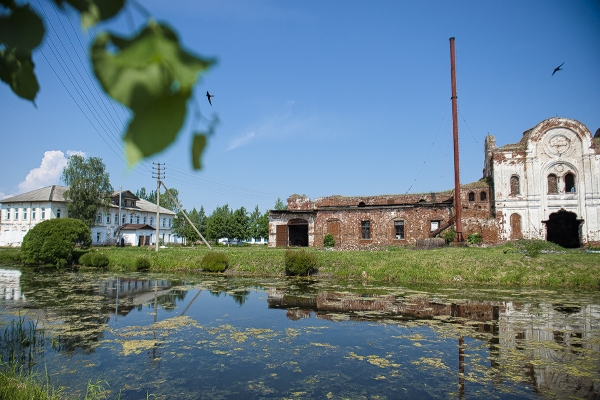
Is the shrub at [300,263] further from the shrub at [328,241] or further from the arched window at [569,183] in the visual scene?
the arched window at [569,183]

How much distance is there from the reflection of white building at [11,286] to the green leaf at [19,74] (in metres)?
15.1

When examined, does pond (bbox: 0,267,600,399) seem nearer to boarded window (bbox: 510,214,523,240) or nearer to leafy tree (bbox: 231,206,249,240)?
boarded window (bbox: 510,214,523,240)

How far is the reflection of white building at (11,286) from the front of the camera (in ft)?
43.8

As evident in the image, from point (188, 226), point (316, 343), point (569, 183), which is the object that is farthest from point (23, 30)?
point (188, 226)

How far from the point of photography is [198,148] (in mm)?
737

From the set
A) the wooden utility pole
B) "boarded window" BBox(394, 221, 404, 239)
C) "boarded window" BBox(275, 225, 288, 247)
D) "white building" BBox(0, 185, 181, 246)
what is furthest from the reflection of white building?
the wooden utility pole

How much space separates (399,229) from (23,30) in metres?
29.9

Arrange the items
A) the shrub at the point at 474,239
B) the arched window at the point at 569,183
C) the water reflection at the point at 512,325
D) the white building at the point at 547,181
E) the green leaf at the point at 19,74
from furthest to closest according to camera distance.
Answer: the arched window at the point at 569,183, the shrub at the point at 474,239, the white building at the point at 547,181, the water reflection at the point at 512,325, the green leaf at the point at 19,74

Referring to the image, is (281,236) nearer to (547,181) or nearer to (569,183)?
(547,181)

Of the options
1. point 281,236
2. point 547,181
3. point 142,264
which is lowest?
point 142,264

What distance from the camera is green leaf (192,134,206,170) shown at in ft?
2.38

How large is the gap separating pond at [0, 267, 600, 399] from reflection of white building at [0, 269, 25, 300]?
21cm

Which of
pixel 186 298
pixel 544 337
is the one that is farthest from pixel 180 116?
pixel 186 298

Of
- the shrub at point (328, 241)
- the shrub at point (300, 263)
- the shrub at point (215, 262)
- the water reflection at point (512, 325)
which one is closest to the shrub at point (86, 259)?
the shrub at point (215, 262)
